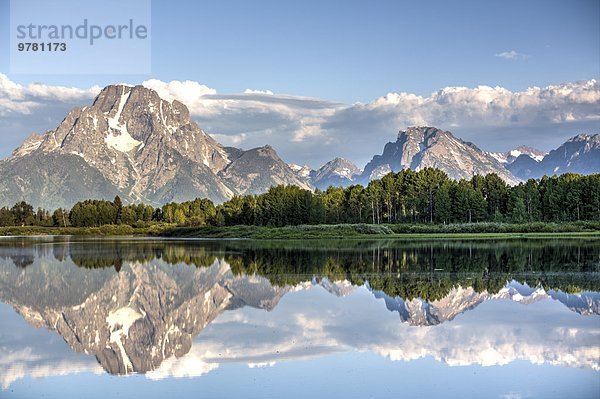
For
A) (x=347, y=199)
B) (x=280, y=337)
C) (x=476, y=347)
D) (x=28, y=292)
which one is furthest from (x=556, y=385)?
(x=347, y=199)

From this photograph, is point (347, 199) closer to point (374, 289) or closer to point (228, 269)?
point (228, 269)

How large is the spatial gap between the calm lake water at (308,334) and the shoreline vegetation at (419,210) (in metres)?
70.4

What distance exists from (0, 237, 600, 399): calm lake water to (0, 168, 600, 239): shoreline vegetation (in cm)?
7037

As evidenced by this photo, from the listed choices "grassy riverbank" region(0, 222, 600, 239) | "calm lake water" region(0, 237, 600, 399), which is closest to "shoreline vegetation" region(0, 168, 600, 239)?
"grassy riverbank" region(0, 222, 600, 239)

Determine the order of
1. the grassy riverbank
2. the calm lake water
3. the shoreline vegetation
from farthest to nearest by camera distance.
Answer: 1. the shoreline vegetation
2. the grassy riverbank
3. the calm lake water

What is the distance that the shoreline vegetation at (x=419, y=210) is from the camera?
114 m

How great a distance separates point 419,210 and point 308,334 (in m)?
122

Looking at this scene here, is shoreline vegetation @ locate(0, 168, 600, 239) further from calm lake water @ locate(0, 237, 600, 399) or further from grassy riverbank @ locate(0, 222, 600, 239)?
calm lake water @ locate(0, 237, 600, 399)

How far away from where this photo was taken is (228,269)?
1892 inches

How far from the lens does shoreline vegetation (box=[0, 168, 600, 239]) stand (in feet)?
374

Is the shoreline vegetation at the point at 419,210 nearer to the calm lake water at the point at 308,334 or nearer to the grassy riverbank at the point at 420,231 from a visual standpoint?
the grassy riverbank at the point at 420,231

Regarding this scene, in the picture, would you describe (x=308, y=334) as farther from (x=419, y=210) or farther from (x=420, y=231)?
(x=419, y=210)

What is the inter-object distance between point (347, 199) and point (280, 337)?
437 feet

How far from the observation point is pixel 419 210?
143 m
